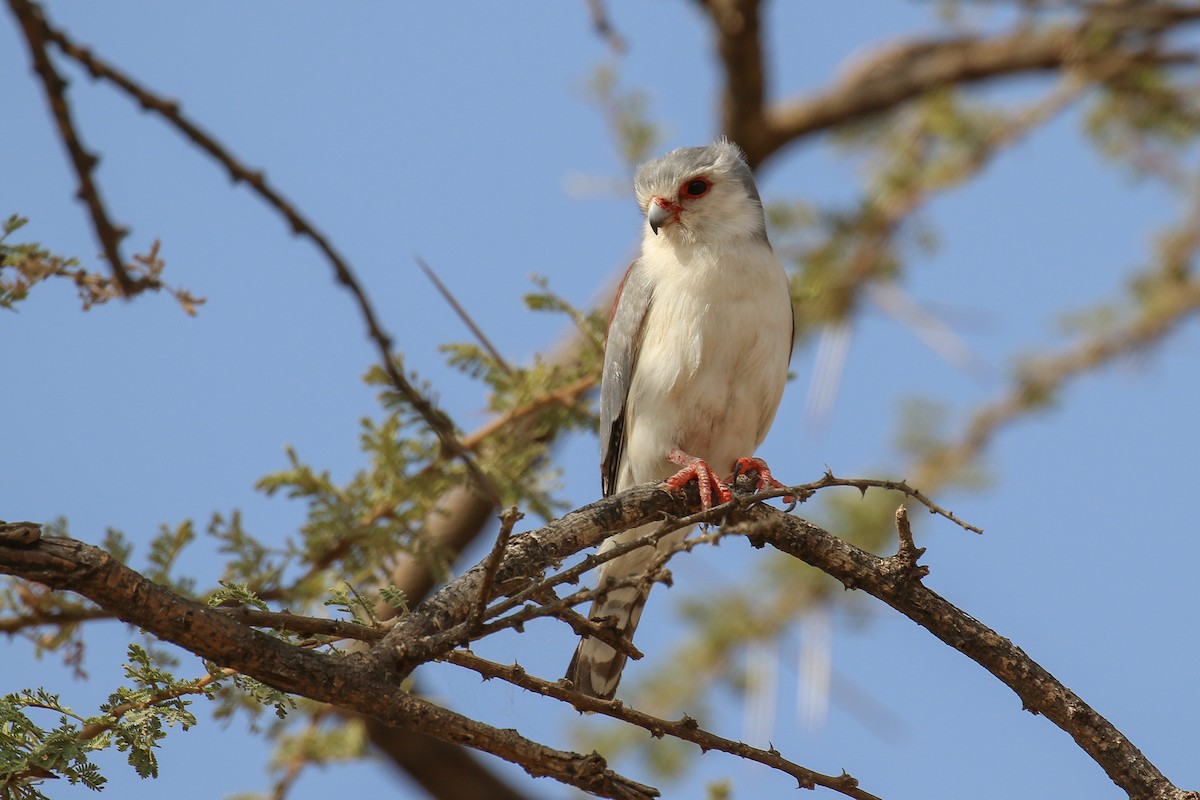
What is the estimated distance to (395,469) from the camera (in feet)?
15.3

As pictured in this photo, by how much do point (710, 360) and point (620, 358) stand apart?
40cm

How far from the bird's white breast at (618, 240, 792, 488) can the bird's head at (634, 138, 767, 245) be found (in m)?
0.15

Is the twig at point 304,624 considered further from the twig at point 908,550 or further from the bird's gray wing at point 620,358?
the bird's gray wing at point 620,358

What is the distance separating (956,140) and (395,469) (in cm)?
349

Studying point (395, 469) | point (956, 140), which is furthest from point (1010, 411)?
point (395, 469)

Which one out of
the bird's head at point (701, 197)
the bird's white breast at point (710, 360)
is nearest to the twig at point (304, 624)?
the bird's white breast at point (710, 360)

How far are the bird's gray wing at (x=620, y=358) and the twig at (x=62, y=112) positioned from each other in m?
2.43

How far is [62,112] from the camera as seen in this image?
228 cm

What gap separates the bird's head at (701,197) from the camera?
4.70m

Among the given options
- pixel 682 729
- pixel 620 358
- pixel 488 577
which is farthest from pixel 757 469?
pixel 488 577

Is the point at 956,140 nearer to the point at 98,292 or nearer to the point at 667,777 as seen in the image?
the point at 667,777

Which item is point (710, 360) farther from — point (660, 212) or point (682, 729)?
point (682, 729)

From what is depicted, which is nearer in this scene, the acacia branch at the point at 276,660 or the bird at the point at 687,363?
the acacia branch at the point at 276,660

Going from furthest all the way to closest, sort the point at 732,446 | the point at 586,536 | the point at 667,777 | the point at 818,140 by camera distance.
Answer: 1. the point at 818,140
2. the point at 667,777
3. the point at 732,446
4. the point at 586,536
